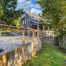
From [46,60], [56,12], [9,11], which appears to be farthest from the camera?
[9,11]

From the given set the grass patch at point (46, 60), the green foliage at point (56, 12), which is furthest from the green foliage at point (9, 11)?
the grass patch at point (46, 60)

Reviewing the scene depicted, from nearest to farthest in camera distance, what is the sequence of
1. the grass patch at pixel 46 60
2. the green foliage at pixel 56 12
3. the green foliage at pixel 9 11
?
the grass patch at pixel 46 60
the green foliage at pixel 56 12
the green foliage at pixel 9 11

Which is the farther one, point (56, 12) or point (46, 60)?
point (56, 12)

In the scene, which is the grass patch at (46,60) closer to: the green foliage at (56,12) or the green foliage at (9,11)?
the green foliage at (56,12)

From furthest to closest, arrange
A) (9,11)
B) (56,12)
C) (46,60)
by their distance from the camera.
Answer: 1. (9,11)
2. (56,12)
3. (46,60)

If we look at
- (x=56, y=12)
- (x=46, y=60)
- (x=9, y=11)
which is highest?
(x=9, y=11)

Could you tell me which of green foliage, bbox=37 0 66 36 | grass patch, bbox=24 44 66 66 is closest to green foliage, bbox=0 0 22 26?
green foliage, bbox=37 0 66 36

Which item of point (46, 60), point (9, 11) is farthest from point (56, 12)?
point (9, 11)

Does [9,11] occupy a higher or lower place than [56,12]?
higher

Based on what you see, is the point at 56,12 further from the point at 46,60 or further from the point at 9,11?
the point at 9,11

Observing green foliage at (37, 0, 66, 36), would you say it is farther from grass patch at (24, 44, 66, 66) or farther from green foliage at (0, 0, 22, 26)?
green foliage at (0, 0, 22, 26)

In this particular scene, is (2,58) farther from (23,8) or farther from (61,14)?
(23,8)

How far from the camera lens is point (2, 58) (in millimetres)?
2387

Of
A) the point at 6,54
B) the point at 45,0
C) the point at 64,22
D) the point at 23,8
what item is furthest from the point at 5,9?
the point at 6,54
